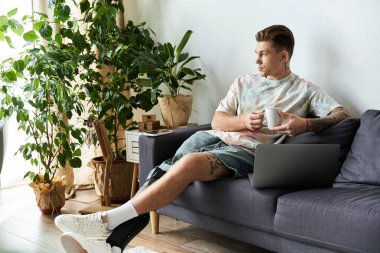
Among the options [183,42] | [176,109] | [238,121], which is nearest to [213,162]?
[238,121]

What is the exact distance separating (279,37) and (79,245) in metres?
1.42

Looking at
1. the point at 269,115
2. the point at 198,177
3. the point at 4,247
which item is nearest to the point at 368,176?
the point at 269,115

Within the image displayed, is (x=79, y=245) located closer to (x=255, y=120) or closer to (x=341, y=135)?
(x=255, y=120)

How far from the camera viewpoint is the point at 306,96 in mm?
2709

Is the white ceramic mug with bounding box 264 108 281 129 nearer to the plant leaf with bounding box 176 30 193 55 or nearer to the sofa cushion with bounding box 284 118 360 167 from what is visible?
the sofa cushion with bounding box 284 118 360 167

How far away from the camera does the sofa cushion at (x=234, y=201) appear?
2.21 metres

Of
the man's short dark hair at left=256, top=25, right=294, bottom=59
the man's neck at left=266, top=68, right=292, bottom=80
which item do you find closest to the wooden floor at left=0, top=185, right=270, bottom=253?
the man's neck at left=266, top=68, right=292, bottom=80

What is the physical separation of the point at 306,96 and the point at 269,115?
0.43 metres

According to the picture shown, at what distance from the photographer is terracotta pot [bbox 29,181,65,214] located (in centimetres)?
332

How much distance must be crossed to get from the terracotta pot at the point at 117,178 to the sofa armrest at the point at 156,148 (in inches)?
27.7

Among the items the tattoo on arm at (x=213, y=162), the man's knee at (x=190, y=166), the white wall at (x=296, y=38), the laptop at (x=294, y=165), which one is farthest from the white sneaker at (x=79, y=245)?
the white wall at (x=296, y=38)

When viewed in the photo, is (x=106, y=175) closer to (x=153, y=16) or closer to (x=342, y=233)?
(x=153, y=16)

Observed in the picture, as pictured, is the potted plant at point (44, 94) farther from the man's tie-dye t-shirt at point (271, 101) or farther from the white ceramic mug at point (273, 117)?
the white ceramic mug at point (273, 117)

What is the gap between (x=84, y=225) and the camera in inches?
91.6
